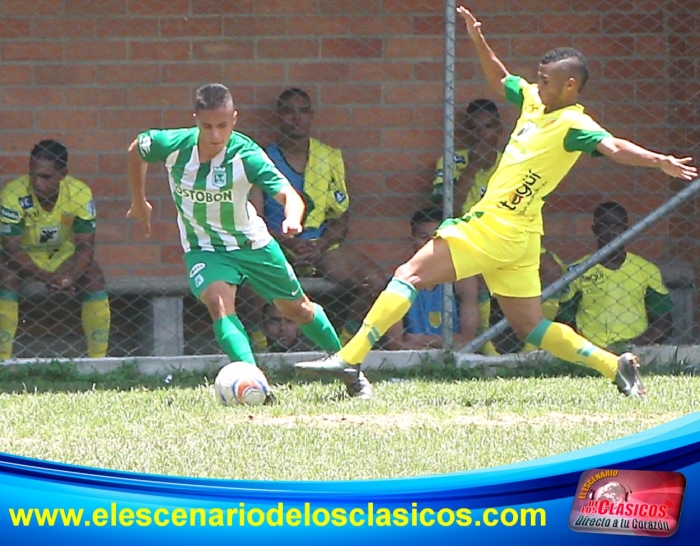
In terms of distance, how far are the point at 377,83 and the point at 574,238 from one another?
1.65 m

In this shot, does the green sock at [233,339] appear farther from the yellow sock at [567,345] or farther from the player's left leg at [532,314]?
the yellow sock at [567,345]

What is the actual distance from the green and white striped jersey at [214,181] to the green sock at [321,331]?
0.48m

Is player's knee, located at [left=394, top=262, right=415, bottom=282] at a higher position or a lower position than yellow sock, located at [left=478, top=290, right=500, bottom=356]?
higher

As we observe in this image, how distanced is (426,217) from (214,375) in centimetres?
175

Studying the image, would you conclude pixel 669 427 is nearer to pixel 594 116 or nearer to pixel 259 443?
pixel 259 443

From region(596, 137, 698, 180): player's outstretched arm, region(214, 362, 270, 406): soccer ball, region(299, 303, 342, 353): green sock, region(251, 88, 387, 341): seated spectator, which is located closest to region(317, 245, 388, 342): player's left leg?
region(251, 88, 387, 341): seated spectator

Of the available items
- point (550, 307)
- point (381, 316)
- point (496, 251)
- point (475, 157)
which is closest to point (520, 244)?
point (496, 251)

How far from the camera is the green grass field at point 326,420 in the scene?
4.34 meters

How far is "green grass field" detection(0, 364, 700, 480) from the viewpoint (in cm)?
434

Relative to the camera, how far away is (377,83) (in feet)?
26.6

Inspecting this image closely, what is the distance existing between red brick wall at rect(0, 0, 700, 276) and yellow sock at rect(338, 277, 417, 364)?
2109 millimetres

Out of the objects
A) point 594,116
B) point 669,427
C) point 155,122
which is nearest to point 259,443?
point 669,427

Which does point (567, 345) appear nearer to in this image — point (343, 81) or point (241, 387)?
point (241, 387)

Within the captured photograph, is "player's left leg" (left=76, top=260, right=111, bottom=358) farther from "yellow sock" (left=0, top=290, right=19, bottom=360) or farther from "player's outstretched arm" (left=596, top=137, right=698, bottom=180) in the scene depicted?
"player's outstretched arm" (left=596, top=137, right=698, bottom=180)
